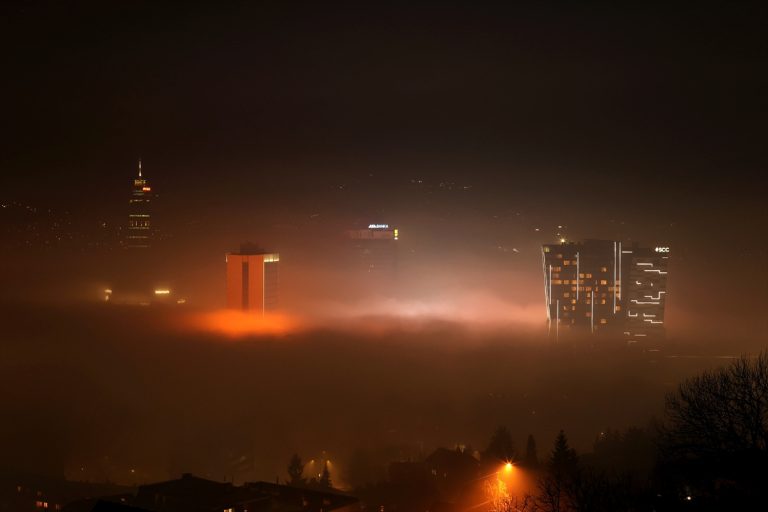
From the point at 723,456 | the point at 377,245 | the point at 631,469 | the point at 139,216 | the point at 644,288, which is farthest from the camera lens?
the point at 377,245

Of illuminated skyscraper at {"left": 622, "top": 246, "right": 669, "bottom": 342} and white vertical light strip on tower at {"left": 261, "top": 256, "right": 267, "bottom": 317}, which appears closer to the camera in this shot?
illuminated skyscraper at {"left": 622, "top": 246, "right": 669, "bottom": 342}

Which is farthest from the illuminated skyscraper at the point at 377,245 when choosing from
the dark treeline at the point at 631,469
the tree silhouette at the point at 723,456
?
the tree silhouette at the point at 723,456

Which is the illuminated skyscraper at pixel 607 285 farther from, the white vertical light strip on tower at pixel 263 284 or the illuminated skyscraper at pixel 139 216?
the illuminated skyscraper at pixel 139 216

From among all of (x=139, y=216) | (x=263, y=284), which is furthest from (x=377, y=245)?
(x=139, y=216)

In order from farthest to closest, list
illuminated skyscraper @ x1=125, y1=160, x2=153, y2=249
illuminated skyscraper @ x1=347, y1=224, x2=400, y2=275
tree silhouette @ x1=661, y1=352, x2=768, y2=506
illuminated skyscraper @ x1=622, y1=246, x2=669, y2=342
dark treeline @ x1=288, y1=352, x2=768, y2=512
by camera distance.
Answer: illuminated skyscraper @ x1=347, y1=224, x2=400, y2=275
illuminated skyscraper @ x1=125, y1=160, x2=153, y2=249
illuminated skyscraper @ x1=622, y1=246, x2=669, y2=342
dark treeline @ x1=288, y1=352, x2=768, y2=512
tree silhouette @ x1=661, y1=352, x2=768, y2=506

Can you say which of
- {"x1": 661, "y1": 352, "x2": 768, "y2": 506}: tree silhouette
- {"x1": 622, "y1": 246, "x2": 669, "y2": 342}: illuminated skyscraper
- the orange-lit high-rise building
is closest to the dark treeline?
{"x1": 661, "y1": 352, "x2": 768, "y2": 506}: tree silhouette

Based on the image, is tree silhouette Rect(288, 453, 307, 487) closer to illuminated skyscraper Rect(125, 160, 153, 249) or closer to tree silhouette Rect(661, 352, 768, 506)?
tree silhouette Rect(661, 352, 768, 506)

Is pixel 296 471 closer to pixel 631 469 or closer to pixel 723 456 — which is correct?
pixel 631 469
